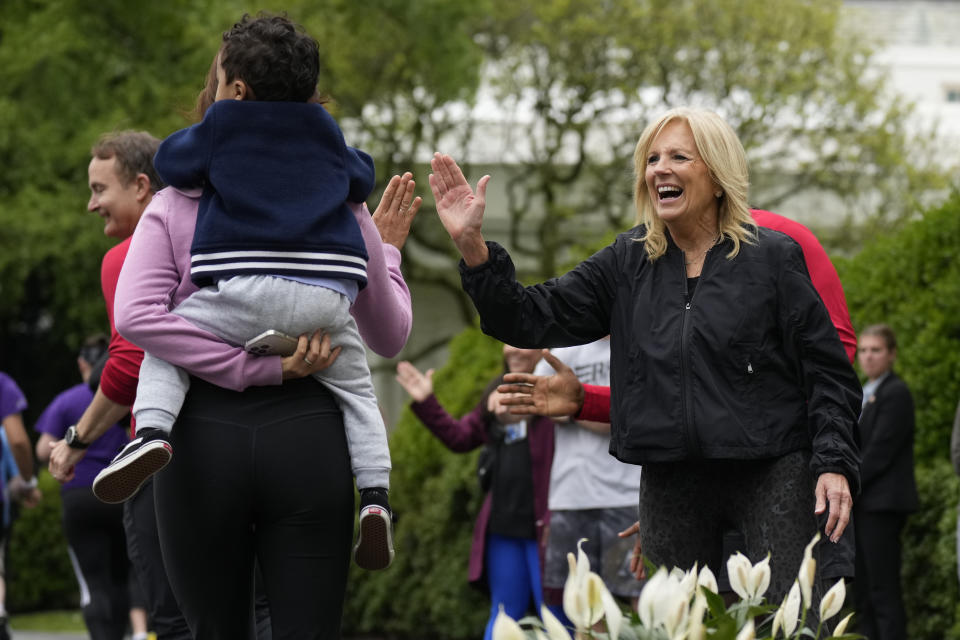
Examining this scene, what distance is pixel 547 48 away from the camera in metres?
23.8

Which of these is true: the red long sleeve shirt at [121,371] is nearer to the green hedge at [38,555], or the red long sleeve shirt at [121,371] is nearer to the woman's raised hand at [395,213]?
the woman's raised hand at [395,213]

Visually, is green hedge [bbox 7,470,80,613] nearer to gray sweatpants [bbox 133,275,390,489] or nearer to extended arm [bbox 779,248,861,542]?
gray sweatpants [bbox 133,275,390,489]

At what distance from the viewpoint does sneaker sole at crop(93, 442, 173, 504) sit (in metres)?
3.54

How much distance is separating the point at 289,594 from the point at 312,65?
4.59ft

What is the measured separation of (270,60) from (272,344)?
2.48 feet

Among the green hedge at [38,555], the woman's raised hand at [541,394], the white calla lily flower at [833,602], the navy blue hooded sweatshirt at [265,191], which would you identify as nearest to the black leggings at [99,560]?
the woman's raised hand at [541,394]

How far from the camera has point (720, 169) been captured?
4.25 m

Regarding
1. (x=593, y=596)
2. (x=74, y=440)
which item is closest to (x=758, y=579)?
(x=593, y=596)

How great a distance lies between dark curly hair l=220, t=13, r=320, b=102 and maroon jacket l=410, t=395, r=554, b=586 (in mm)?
4638

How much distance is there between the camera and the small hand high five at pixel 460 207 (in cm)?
412

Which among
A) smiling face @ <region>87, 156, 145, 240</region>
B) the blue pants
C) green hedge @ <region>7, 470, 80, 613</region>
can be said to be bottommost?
green hedge @ <region>7, 470, 80, 613</region>

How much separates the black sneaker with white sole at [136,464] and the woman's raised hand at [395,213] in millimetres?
1102

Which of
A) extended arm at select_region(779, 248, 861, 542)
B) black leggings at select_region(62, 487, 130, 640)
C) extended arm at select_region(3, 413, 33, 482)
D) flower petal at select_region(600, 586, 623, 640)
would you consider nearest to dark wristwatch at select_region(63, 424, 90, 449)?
extended arm at select_region(779, 248, 861, 542)

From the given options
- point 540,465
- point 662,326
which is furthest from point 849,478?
point 540,465
